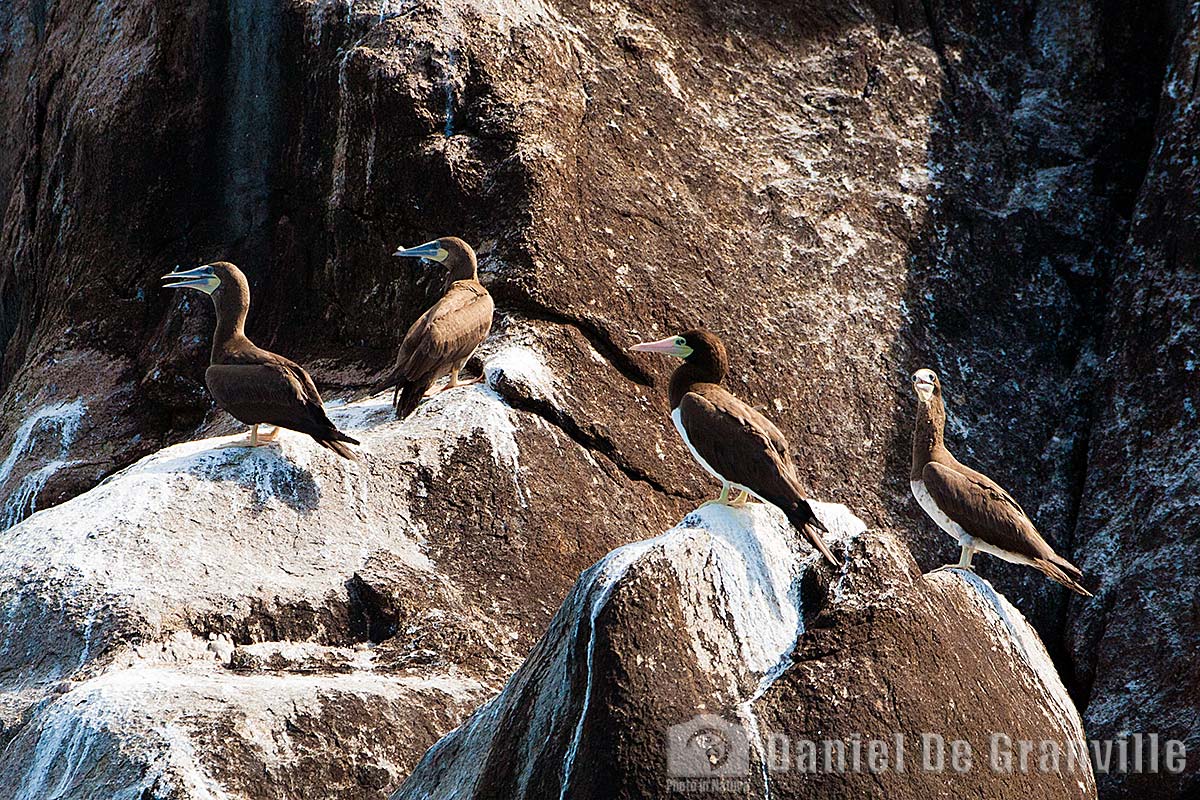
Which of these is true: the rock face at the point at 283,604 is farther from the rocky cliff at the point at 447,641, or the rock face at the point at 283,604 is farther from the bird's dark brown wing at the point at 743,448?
the bird's dark brown wing at the point at 743,448

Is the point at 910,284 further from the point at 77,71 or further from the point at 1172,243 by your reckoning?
the point at 77,71

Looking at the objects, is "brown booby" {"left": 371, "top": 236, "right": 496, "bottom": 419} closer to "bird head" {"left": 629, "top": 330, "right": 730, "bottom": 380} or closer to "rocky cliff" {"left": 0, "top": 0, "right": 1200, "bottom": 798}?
"rocky cliff" {"left": 0, "top": 0, "right": 1200, "bottom": 798}

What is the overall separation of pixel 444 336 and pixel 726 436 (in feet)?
9.48

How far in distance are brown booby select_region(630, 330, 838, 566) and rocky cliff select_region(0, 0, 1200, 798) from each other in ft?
7.03

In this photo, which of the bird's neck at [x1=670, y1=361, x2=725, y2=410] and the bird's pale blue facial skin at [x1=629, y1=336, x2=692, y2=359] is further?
the bird's neck at [x1=670, y1=361, x2=725, y2=410]

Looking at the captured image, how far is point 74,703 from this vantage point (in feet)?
28.0

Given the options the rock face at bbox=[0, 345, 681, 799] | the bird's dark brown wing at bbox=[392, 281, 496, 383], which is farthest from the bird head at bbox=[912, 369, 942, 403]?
the bird's dark brown wing at bbox=[392, 281, 496, 383]

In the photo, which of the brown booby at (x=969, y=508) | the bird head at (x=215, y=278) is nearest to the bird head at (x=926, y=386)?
the brown booby at (x=969, y=508)

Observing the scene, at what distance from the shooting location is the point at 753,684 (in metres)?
6.92

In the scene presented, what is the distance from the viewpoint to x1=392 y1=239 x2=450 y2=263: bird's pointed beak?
39.5 ft

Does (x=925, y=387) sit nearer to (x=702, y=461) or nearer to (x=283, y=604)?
(x=702, y=461)

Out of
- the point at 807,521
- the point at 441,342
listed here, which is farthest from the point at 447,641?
the point at 807,521

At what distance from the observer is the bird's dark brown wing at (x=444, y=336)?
10703mm

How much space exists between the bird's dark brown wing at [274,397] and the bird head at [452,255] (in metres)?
1.88
